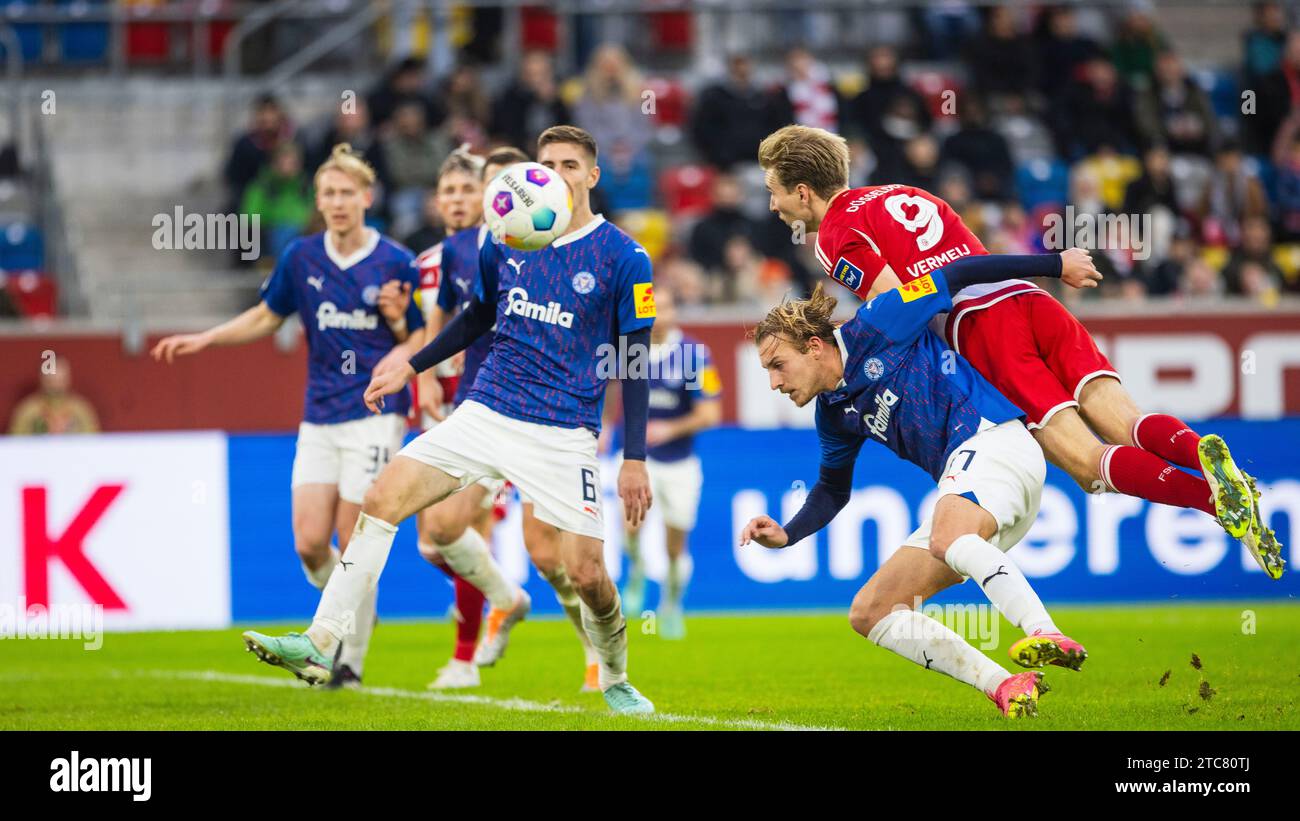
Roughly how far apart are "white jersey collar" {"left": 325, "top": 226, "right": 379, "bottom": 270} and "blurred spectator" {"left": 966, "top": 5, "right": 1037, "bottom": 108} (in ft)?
36.1

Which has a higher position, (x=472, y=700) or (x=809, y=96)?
(x=809, y=96)

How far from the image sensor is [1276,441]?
1349 centimetres


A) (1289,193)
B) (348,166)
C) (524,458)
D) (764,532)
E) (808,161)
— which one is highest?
(1289,193)

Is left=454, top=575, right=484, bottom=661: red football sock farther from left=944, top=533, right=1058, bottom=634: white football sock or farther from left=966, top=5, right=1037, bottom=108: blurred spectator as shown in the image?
left=966, top=5, right=1037, bottom=108: blurred spectator

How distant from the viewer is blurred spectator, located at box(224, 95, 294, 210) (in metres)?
16.6

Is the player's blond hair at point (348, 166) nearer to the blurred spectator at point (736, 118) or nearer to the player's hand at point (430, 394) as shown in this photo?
the player's hand at point (430, 394)

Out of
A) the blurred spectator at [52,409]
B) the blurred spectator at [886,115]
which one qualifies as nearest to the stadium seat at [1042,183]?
the blurred spectator at [886,115]

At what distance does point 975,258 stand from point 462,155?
333 cm

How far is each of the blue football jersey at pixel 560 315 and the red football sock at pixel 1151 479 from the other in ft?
6.54

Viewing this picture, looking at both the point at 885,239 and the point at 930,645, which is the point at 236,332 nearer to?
the point at 885,239

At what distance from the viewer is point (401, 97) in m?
16.8

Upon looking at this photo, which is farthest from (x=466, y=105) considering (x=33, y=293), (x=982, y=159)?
(x=982, y=159)

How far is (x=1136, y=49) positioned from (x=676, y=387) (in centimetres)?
901

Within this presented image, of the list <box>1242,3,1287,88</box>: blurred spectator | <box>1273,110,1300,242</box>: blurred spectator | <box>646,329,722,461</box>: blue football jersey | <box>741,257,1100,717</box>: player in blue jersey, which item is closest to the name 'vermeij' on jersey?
<box>741,257,1100,717</box>: player in blue jersey
